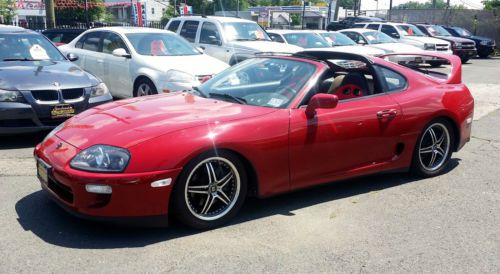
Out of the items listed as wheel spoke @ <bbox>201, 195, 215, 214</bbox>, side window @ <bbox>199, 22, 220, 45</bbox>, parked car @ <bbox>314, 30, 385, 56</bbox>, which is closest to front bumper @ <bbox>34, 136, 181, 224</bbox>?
wheel spoke @ <bbox>201, 195, 215, 214</bbox>

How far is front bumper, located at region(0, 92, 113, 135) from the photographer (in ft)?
19.6

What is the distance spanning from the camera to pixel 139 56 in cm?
877

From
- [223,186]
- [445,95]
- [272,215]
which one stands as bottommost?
[272,215]

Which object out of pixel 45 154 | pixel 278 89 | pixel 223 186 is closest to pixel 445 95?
pixel 278 89

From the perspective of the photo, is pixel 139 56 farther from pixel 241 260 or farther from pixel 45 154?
pixel 241 260

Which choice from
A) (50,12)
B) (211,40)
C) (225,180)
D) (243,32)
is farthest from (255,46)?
(50,12)

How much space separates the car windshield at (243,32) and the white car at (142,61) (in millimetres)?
2687

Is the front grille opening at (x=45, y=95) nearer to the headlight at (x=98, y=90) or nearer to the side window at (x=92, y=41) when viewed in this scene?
the headlight at (x=98, y=90)

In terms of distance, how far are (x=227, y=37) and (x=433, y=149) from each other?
753 cm

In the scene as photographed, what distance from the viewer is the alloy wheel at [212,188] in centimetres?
380

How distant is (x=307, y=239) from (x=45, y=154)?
2.17 metres

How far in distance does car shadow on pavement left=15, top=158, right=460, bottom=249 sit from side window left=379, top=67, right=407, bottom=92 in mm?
1047

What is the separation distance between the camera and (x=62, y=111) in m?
6.30

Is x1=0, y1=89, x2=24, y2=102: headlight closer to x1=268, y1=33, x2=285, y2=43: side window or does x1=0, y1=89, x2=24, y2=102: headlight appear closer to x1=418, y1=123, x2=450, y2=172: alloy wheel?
x1=418, y1=123, x2=450, y2=172: alloy wheel
